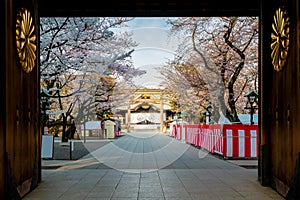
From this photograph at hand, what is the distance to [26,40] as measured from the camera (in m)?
7.00

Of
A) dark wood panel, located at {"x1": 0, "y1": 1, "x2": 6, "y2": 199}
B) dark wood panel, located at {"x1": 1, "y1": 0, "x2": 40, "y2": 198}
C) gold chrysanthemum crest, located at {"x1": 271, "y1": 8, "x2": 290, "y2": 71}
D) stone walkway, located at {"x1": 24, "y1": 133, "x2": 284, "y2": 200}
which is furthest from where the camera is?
stone walkway, located at {"x1": 24, "y1": 133, "x2": 284, "y2": 200}

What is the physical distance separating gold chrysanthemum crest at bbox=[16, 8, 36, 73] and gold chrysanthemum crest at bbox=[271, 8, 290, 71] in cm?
448

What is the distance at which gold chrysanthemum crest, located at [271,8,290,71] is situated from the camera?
654 centimetres

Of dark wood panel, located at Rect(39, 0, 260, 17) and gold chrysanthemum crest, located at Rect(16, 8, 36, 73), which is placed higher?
dark wood panel, located at Rect(39, 0, 260, 17)

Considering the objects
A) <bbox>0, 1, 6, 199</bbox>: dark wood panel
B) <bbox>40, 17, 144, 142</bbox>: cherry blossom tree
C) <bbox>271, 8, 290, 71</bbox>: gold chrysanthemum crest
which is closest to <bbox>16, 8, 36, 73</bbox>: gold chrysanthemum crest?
<bbox>0, 1, 6, 199</bbox>: dark wood panel

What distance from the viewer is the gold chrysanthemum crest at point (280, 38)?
6.54 m

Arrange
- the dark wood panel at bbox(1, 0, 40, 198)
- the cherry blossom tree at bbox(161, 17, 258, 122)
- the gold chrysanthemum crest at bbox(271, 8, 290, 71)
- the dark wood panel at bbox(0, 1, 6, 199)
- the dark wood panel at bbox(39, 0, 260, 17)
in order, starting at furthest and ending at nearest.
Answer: the cherry blossom tree at bbox(161, 17, 258, 122) < the dark wood panel at bbox(39, 0, 260, 17) < the gold chrysanthemum crest at bbox(271, 8, 290, 71) < the dark wood panel at bbox(1, 0, 40, 198) < the dark wood panel at bbox(0, 1, 6, 199)

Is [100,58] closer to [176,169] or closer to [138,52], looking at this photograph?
[138,52]

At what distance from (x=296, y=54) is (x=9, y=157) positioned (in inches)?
184

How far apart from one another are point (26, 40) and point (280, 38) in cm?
453

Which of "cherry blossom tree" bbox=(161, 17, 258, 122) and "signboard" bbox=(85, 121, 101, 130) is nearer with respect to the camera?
"cherry blossom tree" bbox=(161, 17, 258, 122)

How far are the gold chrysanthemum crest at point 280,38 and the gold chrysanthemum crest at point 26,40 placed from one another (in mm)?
4477

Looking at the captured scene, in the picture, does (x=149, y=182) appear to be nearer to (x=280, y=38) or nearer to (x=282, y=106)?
(x=282, y=106)

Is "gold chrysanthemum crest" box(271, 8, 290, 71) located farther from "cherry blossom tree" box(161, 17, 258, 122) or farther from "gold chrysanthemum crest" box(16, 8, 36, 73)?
"cherry blossom tree" box(161, 17, 258, 122)
